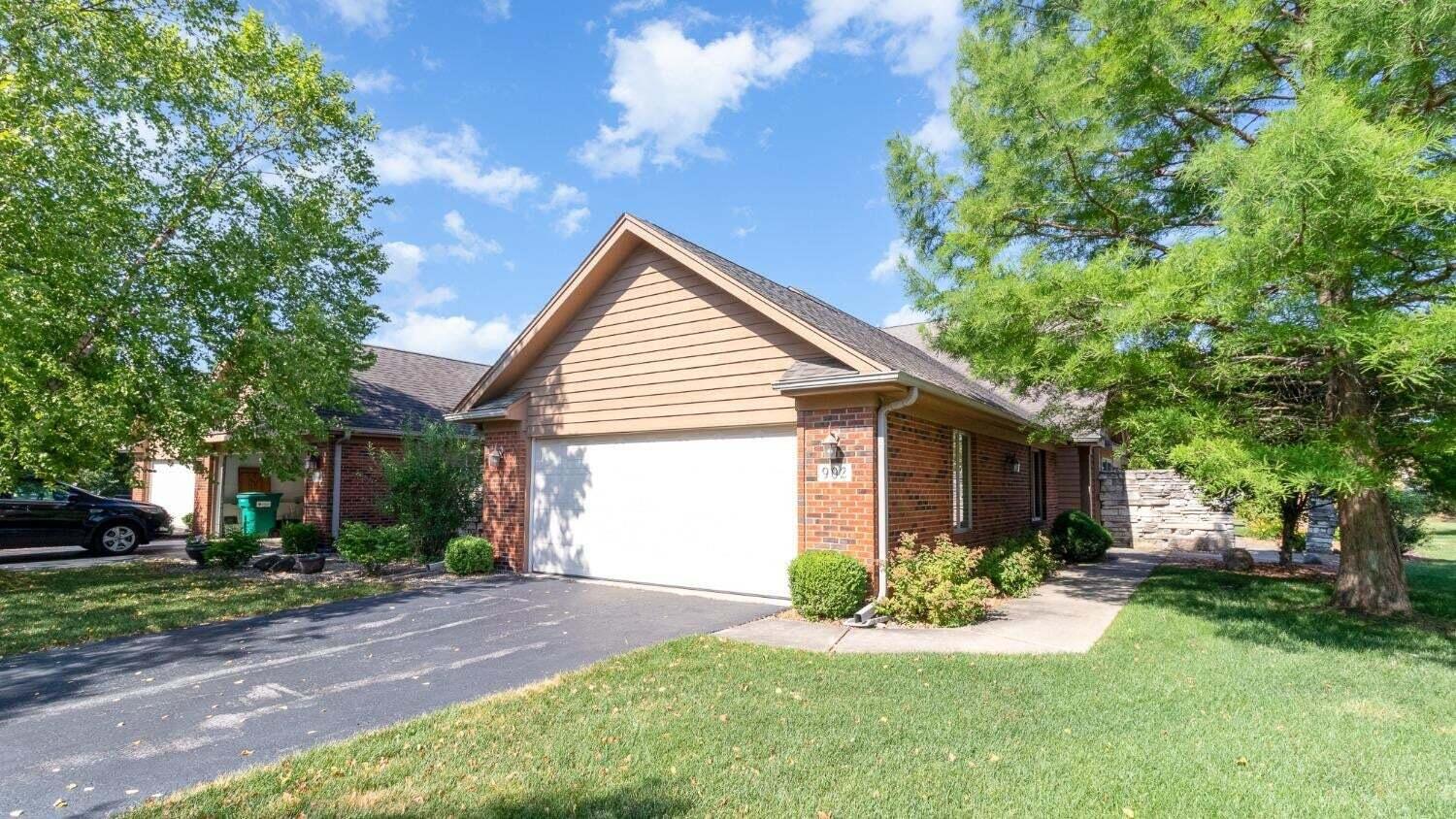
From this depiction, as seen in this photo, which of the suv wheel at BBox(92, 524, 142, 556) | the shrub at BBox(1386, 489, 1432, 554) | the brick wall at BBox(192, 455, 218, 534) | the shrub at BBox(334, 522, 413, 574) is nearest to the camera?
the shrub at BBox(334, 522, 413, 574)

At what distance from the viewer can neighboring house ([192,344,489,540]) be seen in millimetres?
15531

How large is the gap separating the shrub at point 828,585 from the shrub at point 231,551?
10.4 metres

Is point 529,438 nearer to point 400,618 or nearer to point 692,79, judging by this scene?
point 400,618

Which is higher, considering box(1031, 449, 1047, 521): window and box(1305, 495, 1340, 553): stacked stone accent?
box(1031, 449, 1047, 521): window

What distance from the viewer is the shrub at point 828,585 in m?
7.88

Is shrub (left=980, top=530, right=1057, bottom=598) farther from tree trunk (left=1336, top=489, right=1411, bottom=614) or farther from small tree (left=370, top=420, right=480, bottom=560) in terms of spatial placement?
small tree (left=370, top=420, right=480, bottom=560)

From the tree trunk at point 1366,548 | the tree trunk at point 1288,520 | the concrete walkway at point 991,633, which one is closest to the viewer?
the concrete walkway at point 991,633

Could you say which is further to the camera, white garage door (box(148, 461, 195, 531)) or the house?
white garage door (box(148, 461, 195, 531))

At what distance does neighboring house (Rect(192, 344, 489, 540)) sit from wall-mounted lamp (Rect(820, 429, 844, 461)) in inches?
341

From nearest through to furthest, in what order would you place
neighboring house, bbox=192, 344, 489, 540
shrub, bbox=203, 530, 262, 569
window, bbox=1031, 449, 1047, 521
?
shrub, bbox=203, 530, 262, 569, neighboring house, bbox=192, 344, 489, 540, window, bbox=1031, 449, 1047, 521

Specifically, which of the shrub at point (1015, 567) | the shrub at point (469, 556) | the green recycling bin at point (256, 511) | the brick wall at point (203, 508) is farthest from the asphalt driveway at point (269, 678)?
the brick wall at point (203, 508)

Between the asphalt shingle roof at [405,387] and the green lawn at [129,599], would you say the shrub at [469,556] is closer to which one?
the green lawn at [129,599]

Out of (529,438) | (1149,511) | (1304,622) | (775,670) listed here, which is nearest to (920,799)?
(775,670)

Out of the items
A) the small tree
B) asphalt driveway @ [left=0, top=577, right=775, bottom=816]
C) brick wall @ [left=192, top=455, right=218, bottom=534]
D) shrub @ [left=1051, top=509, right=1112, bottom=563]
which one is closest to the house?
the small tree
